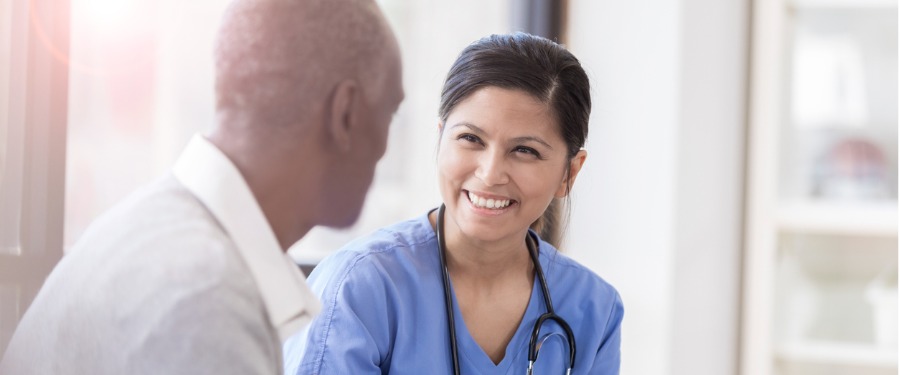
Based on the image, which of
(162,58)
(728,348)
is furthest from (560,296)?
(728,348)

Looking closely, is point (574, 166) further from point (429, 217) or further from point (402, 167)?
point (402, 167)

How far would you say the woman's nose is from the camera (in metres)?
1.10

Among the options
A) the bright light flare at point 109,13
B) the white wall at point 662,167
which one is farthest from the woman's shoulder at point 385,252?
the white wall at point 662,167

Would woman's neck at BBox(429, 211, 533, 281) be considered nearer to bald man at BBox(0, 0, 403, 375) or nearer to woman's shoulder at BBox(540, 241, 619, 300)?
woman's shoulder at BBox(540, 241, 619, 300)

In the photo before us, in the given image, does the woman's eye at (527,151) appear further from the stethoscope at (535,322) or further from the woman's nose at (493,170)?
the stethoscope at (535,322)

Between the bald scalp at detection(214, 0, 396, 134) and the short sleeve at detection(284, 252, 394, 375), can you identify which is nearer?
the bald scalp at detection(214, 0, 396, 134)

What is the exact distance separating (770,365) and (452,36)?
3.54 ft

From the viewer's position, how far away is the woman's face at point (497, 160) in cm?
111

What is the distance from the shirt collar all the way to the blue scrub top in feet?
1.78

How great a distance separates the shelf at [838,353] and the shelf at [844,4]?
2.61 ft

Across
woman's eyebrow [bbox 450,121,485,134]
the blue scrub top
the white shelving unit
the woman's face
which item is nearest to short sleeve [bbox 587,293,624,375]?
the blue scrub top

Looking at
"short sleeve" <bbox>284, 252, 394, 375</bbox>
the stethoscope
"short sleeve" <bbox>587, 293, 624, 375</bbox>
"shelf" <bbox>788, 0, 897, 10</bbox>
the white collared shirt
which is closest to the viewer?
the white collared shirt

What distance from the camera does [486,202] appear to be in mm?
1127

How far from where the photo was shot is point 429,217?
127 cm
